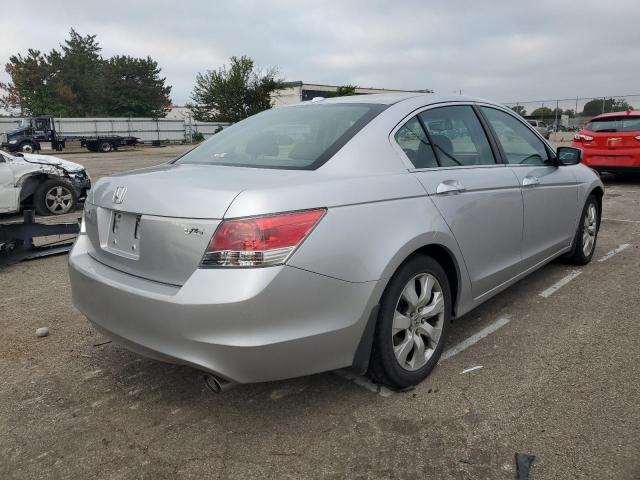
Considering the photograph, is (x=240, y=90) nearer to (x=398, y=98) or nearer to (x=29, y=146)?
(x=29, y=146)

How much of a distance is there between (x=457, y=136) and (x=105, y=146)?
3865 cm

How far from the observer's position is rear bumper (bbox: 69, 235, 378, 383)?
6.81 feet

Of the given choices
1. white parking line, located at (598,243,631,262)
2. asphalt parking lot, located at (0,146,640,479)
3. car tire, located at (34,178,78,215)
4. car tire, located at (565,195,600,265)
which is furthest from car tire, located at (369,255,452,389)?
car tire, located at (34,178,78,215)

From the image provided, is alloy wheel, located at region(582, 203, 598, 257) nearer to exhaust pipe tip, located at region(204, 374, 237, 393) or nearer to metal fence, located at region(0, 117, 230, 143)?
exhaust pipe tip, located at region(204, 374, 237, 393)

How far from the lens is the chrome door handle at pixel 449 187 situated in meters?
2.83

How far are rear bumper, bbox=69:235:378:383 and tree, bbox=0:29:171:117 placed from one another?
67.5 m

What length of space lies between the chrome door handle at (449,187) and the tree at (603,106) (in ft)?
97.6

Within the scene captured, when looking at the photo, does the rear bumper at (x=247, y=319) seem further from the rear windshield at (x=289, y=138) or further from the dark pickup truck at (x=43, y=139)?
the dark pickup truck at (x=43, y=139)

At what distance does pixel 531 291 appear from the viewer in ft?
14.2

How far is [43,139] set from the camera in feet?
122

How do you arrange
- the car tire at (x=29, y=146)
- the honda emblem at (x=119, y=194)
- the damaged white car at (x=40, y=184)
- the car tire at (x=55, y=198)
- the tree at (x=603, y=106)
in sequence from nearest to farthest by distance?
the honda emblem at (x=119, y=194) < the damaged white car at (x=40, y=184) < the car tire at (x=55, y=198) < the tree at (x=603, y=106) < the car tire at (x=29, y=146)

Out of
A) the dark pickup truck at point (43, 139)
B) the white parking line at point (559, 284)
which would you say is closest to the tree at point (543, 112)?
the dark pickup truck at point (43, 139)

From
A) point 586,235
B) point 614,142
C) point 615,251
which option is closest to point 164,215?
point 586,235

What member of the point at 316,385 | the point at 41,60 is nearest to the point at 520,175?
the point at 316,385
